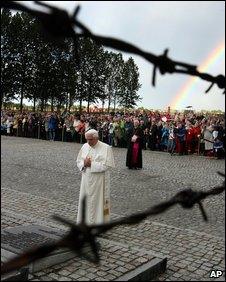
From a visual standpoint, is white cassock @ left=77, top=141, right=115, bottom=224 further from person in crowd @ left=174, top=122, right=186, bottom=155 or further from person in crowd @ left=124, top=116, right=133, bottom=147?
person in crowd @ left=124, top=116, right=133, bottom=147

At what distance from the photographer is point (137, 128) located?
1697 centimetres

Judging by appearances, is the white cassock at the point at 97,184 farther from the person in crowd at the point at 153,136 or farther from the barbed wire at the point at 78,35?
the person in crowd at the point at 153,136

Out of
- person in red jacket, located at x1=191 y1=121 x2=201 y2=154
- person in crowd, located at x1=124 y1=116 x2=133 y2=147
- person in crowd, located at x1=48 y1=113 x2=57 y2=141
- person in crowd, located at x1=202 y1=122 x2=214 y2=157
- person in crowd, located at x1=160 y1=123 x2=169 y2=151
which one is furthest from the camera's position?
person in crowd, located at x1=48 y1=113 x2=57 y2=141

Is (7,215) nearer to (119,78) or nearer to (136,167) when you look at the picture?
(136,167)

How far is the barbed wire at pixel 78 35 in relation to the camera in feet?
3.76

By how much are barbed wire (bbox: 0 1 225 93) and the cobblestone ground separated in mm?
483

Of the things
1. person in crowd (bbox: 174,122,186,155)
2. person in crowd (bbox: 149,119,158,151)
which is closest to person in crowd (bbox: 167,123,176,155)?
person in crowd (bbox: 174,122,186,155)

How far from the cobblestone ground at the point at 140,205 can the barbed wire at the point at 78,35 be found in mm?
483

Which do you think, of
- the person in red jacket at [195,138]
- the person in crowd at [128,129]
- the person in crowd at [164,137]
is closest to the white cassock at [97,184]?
the person in red jacket at [195,138]

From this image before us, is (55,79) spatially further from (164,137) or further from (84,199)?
(84,199)

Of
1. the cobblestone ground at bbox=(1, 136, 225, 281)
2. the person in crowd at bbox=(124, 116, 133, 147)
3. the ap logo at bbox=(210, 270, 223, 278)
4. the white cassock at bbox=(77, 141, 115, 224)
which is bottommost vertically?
the ap logo at bbox=(210, 270, 223, 278)

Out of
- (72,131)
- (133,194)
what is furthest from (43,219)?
(72,131)

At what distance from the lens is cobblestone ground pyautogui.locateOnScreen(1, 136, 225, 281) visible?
5691 mm

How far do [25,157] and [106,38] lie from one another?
1672cm
